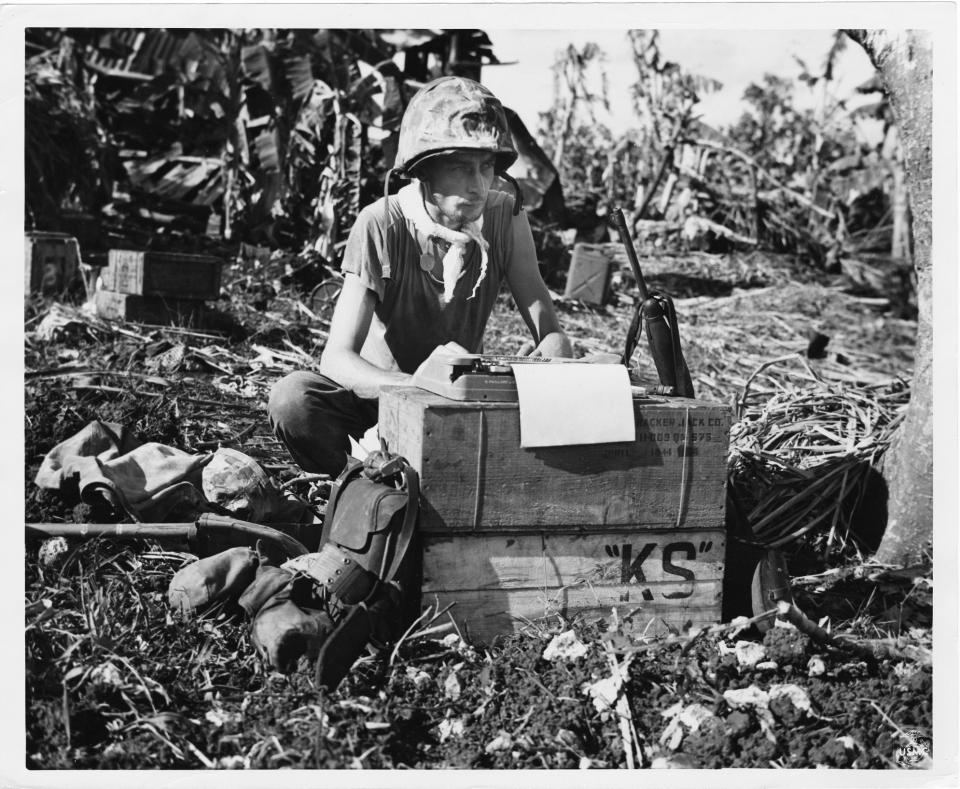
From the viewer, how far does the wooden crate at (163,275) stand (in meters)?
6.43

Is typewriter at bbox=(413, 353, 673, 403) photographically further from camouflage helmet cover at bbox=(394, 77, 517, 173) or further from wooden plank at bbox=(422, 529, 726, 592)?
camouflage helmet cover at bbox=(394, 77, 517, 173)

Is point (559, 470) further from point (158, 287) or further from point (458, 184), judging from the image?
point (158, 287)

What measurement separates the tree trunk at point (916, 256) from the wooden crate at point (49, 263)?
5377mm

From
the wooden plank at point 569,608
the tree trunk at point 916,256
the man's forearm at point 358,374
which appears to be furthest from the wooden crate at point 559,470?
the tree trunk at point 916,256

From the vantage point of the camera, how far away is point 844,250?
10.9 meters

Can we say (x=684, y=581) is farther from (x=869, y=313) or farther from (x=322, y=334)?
(x=869, y=313)

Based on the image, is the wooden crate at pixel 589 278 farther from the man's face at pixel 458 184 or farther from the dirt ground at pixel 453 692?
the dirt ground at pixel 453 692

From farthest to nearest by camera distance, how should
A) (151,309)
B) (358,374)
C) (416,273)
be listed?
(151,309)
(416,273)
(358,374)

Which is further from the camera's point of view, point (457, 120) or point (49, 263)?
point (49, 263)

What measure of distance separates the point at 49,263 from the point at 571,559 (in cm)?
537

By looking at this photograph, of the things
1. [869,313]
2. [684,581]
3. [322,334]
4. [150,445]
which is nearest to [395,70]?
[322,334]

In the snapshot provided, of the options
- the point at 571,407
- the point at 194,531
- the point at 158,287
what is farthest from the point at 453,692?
the point at 158,287

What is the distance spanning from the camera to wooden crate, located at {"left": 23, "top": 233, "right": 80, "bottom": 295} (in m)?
6.93

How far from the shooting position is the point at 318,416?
3.54m
